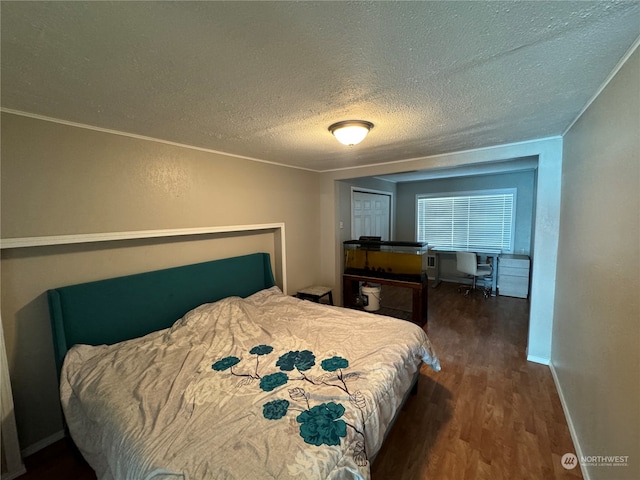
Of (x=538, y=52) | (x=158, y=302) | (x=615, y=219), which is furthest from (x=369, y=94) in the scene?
(x=158, y=302)

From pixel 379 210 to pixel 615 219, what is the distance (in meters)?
4.39

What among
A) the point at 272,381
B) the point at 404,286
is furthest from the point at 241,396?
the point at 404,286

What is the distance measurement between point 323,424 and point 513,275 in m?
4.91

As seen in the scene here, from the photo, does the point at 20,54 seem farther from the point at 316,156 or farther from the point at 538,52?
the point at 316,156

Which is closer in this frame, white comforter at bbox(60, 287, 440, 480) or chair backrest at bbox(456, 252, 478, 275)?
white comforter at bbox(60, 287, 440, 480)

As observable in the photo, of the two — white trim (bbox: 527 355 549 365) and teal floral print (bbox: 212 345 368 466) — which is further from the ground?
teal floral print (bbox: 212 345 368 466)

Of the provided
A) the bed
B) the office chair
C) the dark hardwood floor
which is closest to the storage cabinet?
the office chair

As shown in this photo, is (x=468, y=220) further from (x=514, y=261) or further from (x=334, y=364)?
(x=334, y=364)

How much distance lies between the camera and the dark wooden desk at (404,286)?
3576 millimetres

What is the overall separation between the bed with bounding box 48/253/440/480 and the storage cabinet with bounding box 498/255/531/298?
11.7 feet

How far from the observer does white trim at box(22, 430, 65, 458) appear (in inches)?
69.0

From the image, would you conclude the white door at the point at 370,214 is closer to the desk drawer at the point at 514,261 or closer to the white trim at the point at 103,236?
the desk drawer at the point at 514,261

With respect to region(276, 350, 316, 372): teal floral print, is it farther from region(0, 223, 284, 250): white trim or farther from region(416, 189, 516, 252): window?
region(416, 189, 516, 252): window

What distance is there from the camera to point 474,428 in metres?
1.89
